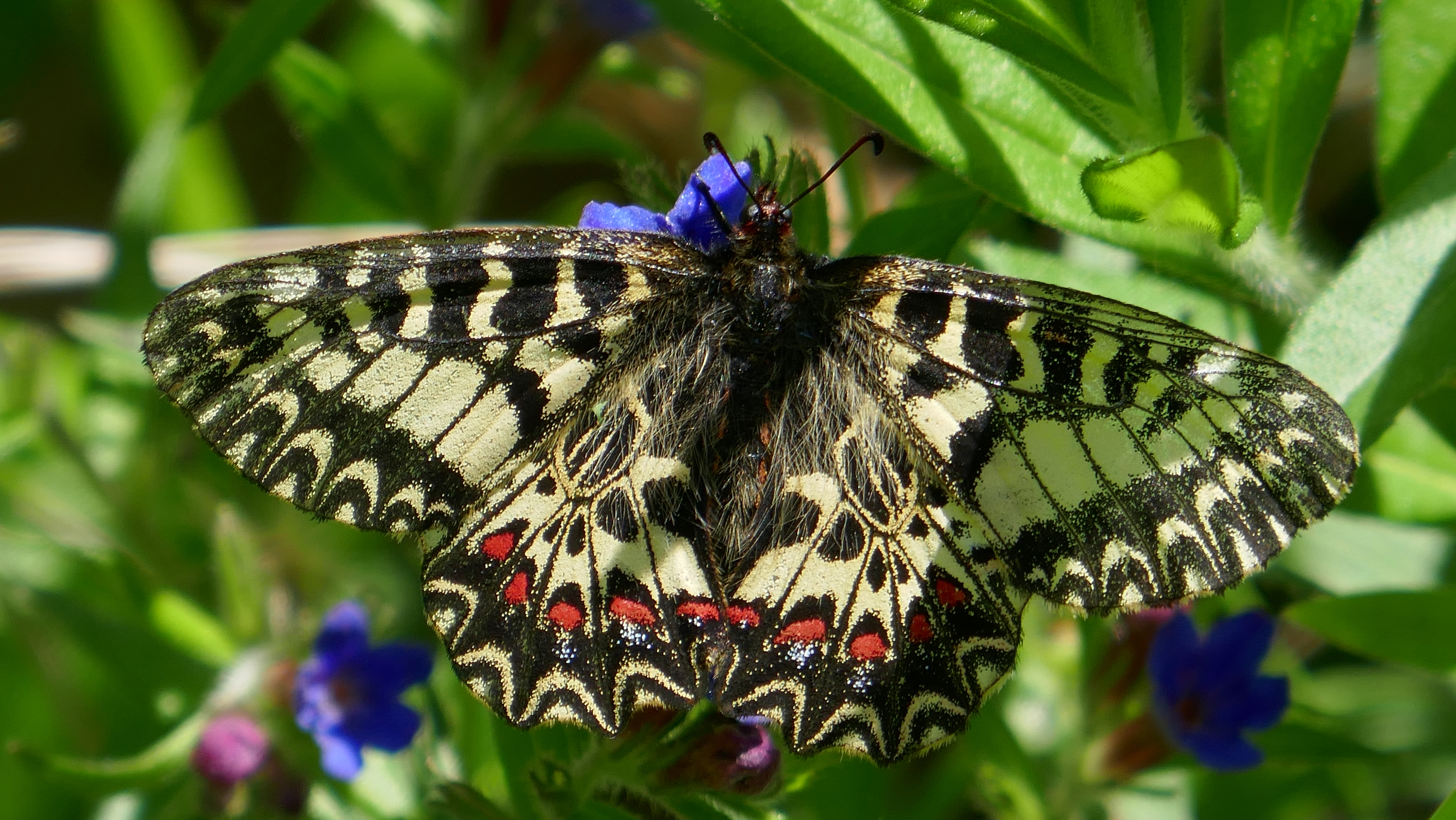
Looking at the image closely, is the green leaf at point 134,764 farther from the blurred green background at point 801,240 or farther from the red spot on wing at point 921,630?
the red spot on wing at point 921,630

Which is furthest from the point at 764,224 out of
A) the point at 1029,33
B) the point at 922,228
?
the point at 1029,33

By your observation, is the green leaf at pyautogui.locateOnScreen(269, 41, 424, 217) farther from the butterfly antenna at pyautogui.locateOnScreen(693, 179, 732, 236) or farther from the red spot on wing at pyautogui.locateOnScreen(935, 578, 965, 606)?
the red spot on wing at pyautogui.locateOnScreen(935, 578, 965, 606)

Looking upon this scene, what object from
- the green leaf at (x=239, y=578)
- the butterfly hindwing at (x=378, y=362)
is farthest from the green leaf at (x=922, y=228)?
the green leaf at (x=239, y=578)

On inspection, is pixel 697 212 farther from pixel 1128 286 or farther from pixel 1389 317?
pixel 1389 317

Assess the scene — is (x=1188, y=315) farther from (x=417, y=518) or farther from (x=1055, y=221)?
(x=417, y=518)

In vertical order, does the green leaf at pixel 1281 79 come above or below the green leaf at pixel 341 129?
above
